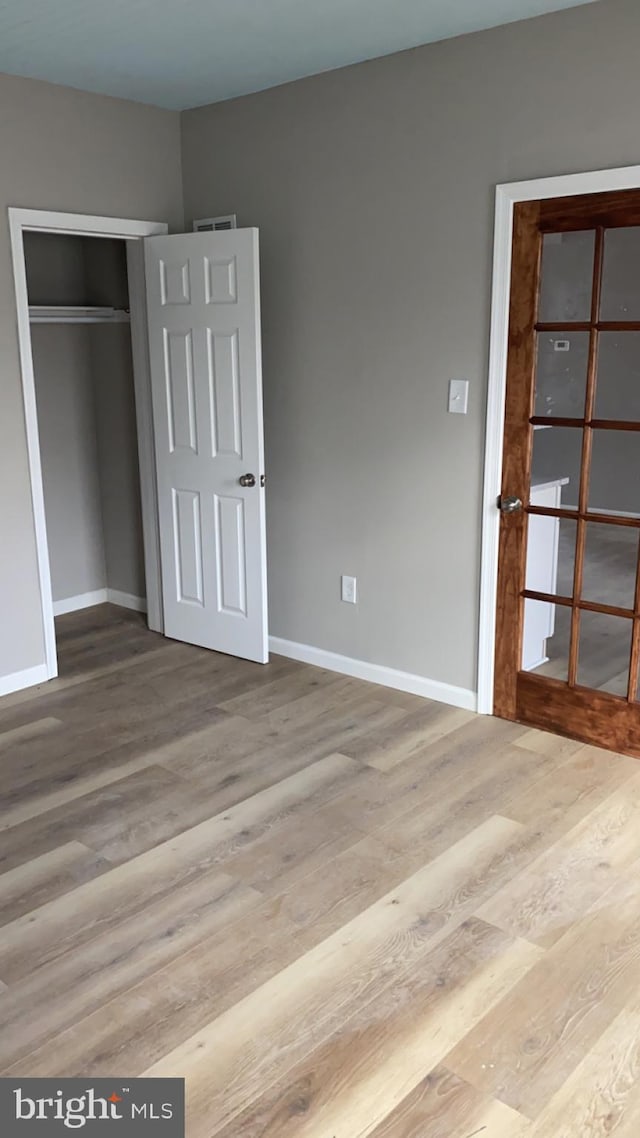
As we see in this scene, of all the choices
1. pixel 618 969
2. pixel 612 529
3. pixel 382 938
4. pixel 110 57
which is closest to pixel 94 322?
pixel 110 57

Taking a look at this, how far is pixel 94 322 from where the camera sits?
16.3ft

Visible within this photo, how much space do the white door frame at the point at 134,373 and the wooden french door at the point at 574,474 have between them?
6.40 ft

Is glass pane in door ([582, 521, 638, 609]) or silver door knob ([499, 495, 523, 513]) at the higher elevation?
silver door knob ([499, 495, 523, 513])

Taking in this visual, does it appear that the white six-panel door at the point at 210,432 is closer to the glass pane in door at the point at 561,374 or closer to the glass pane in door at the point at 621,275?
the glass pane in door at the point at 561,374

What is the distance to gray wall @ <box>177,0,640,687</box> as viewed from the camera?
10.5 feet

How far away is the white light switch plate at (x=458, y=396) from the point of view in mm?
3586

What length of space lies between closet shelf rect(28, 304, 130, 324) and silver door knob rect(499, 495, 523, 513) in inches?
98.2

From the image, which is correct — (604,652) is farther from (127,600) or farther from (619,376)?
(127,600)

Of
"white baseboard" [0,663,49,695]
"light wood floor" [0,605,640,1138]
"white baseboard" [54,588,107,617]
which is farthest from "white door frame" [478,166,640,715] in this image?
"white baseboard" [54,588,107,617]

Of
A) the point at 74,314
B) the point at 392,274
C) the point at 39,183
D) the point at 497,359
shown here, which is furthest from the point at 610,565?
the point at 74,314

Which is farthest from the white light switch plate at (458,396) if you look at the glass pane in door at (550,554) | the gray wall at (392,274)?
the glass pane in door at (550,554)

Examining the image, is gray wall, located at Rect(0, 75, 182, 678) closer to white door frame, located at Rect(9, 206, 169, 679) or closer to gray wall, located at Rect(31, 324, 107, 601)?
white door frame, located at Rect(9, 206, 169, 679)

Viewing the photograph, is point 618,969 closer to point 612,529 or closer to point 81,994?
point 81,994

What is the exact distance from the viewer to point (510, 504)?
3525 millimetres
